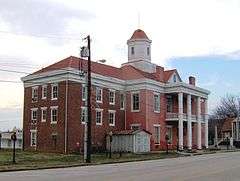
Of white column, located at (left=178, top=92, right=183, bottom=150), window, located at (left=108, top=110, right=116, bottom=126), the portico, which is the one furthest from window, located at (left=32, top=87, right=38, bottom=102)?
white column, located at (left=178, top=92, right=183, bottom=150)

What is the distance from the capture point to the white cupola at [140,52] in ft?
245

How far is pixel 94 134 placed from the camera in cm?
6206

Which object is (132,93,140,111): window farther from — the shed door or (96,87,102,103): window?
(96,87,102,103): window

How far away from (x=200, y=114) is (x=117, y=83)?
15678mm

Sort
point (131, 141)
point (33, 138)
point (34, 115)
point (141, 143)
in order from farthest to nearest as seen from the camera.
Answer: point (34, 115) < point (33, 138) < point (141, 143) < point (131, 141)

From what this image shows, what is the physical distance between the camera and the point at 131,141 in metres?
61.0

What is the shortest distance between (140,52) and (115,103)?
38.7 feet

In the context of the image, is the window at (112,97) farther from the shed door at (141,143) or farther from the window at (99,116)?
the shed door at (141,143)

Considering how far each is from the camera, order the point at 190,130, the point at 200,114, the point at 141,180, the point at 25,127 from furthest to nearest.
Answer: the point at 200,114
the point at 190,130
the point at 25,127
the point at 141,180

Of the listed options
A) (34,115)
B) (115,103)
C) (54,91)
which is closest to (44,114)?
(34,115)

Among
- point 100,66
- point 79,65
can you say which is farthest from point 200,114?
point 79,65

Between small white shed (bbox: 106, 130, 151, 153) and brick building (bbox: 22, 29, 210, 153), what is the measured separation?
1787 millimetres

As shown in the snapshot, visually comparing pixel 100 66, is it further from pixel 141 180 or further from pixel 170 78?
pixel 141 180

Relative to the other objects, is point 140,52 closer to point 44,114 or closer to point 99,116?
point 99,116
